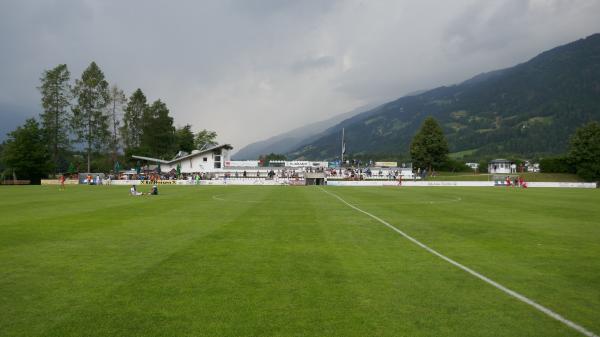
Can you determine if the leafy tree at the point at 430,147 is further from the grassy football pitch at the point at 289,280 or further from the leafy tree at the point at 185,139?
the grassy football pitch at the point at 289,280

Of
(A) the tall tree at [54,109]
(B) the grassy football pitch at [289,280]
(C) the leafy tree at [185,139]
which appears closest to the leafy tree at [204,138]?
(C) the leafy tree at [185,139]

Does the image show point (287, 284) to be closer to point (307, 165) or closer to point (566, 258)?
point (566, 258)

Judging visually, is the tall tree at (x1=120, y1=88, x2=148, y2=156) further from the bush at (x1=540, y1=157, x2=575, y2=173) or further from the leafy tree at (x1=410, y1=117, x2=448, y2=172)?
the bush at (x1=540, y1=157, x2=575, y2=173)

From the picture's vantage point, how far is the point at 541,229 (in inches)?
550

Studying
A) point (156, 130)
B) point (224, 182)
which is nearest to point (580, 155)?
point (224, 182)

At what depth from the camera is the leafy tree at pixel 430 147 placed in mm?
100375

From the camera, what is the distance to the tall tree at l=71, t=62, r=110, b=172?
77.9 m

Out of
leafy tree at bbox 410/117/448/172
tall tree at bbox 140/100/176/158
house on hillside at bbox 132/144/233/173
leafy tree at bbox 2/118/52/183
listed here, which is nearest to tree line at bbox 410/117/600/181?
leafy tree at bbox 410/117/448/172

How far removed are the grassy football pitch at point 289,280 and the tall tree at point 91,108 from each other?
239ft

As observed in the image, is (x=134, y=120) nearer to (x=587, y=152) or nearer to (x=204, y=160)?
(x=204, y=160)

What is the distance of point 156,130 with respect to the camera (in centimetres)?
10100

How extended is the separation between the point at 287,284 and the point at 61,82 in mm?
84781

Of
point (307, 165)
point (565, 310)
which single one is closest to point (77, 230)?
point (565, 310)

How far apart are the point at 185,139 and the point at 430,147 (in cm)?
7245
